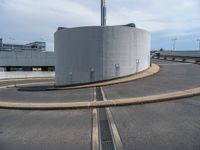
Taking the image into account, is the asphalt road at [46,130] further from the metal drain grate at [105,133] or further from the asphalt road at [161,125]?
the asphalt road at [161,125]

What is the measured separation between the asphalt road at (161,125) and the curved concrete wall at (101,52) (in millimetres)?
9540

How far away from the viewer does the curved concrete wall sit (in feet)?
58.9

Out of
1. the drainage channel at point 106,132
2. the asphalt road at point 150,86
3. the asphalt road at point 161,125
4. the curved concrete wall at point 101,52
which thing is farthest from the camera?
the curved concrete wall at point 101,52

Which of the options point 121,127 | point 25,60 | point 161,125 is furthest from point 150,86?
point 25,60

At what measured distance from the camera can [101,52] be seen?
59.0 ft

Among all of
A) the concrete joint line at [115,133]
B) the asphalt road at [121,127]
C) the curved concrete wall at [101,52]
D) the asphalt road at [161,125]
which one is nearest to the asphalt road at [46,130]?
the asphalt road at [121,127]

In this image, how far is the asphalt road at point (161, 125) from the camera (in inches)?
187

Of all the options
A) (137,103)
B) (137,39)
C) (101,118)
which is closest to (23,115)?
(101,118)

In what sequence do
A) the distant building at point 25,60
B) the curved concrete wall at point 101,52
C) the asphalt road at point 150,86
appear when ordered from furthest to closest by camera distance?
1. the distant building at point 25,60
2. the curved concrete wall at point 101,52
3. the asphalt road at point 150,86

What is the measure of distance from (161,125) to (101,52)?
40.8 feet

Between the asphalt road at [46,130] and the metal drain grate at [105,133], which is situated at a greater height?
the metal drain grate at [105,133]

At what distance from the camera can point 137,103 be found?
888 centimetres

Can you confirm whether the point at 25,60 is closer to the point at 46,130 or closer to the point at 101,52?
the point at 101,52

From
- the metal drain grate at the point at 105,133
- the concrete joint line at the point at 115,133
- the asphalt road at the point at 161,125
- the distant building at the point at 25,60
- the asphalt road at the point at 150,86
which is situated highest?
the distant building at the point at 25,60
